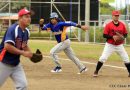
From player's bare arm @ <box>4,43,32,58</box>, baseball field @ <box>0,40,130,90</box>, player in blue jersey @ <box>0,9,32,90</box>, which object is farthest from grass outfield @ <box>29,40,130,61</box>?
player's bare arm @ <box>4,43,32,58</box>

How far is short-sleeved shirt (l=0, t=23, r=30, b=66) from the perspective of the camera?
831 centimetres

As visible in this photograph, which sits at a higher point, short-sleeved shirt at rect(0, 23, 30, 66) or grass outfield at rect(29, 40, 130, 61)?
short-sleeved shirt at rect(0, 23, 30, 66)

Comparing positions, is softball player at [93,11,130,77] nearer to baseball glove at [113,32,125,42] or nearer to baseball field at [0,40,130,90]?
baseball glove at [113,32,125,42]

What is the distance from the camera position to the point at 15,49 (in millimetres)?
8203

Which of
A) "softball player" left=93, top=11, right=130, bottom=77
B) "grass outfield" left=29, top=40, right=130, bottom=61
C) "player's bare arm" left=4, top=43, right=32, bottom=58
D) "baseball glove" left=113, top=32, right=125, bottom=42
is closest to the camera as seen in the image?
"player's bare arm" left=4, top=43, right=32, bottom=58

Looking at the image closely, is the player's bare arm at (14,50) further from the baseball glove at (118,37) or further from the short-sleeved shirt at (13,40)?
the baseball glove at (118,37)

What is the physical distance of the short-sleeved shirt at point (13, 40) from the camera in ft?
27.3

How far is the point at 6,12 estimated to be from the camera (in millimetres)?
42531

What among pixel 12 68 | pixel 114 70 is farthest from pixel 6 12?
pixel 12 68

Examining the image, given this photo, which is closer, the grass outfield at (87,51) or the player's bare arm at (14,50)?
the player's bare arm at (14,50)

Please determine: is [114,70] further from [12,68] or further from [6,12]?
[6,12]

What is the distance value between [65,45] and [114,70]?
7.31ft

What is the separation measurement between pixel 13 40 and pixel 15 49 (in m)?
0.20

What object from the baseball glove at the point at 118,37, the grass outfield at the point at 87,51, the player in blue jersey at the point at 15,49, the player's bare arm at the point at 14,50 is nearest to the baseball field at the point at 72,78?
the baseball glove at the point at 118,37
